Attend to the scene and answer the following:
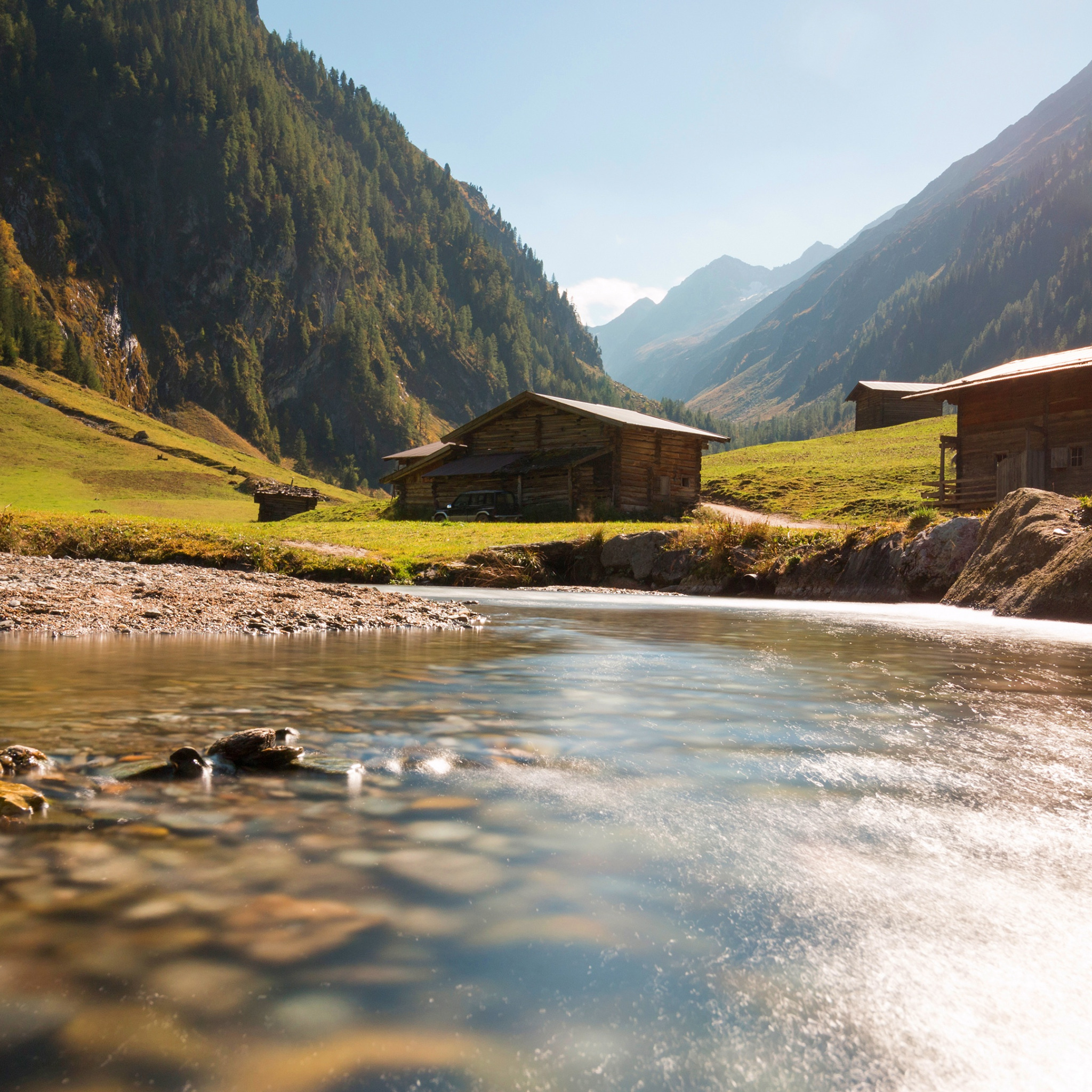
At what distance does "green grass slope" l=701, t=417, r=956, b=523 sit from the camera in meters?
38.7

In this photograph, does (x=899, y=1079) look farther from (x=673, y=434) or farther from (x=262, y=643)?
(x=673, y=434)

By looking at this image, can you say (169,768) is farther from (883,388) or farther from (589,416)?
(883,388)

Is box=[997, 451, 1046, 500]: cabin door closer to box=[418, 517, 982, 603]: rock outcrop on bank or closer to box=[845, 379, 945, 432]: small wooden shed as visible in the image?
box=[418, 517, 982, 603]: rock outcrop on bank

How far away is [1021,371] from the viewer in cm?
2842

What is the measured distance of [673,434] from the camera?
42.5 m

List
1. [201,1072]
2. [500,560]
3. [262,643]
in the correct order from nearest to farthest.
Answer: [201,1072], [262,643], [500,560]

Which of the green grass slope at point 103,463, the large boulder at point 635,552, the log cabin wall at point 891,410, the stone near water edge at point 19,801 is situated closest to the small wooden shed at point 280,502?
the green grass slope at point 103,463

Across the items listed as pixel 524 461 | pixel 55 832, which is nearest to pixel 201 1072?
pixel 55 832

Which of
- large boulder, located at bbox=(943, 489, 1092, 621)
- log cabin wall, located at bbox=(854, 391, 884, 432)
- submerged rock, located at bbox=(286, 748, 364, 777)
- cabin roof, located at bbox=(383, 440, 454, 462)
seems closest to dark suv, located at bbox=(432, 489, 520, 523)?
cabin roof, located at bbox=(383, 440, 454, 462)

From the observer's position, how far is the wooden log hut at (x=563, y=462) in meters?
39.9

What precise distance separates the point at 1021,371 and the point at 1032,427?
1988 millimetres

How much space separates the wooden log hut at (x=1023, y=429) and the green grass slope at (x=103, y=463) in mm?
33608

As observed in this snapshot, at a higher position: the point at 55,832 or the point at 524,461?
the point at 524,461

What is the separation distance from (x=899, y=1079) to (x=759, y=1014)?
13.1 inches
